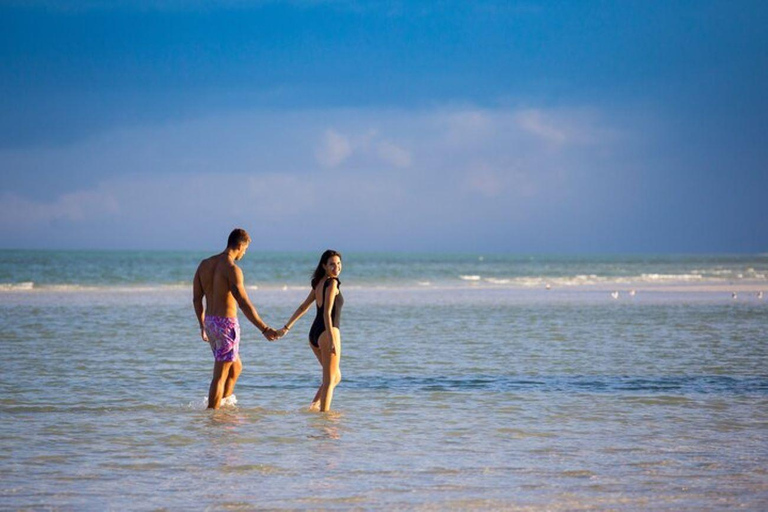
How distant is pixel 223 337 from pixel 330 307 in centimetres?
119

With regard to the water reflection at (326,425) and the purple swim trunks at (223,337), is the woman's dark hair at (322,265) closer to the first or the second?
the purple swim trunks at (223,337)

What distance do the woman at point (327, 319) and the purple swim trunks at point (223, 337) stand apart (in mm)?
573

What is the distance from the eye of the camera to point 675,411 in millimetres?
9938

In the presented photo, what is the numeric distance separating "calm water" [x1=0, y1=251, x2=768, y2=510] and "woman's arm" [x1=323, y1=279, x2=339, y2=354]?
84 cm

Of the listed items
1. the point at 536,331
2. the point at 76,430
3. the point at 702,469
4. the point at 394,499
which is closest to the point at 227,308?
the point at 76,430

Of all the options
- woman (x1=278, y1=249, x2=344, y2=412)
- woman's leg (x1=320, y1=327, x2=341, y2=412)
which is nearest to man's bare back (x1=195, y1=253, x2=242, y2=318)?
woman (x1=278, y1=249, x2=344, y2=412)

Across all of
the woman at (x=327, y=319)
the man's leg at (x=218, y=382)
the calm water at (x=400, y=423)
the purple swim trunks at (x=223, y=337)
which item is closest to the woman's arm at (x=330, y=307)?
the woman at (x=327, y=319)

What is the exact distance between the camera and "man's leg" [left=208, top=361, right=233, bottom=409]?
9609mm

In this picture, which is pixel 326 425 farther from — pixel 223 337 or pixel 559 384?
pixel 559 384

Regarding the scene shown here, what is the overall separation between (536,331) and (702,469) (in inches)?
498

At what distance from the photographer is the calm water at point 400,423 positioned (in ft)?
21.3

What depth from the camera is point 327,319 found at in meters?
9.66

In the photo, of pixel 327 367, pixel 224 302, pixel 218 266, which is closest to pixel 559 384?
pixel 327 367

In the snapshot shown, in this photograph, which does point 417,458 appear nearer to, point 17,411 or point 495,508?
point 495,508
